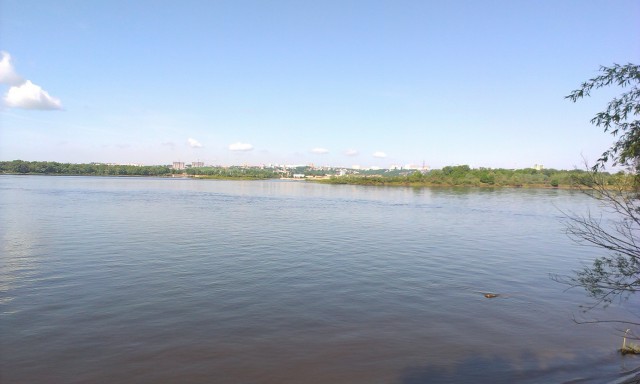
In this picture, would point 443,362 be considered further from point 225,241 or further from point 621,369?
point 225,241

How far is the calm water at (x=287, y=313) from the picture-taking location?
904 cm

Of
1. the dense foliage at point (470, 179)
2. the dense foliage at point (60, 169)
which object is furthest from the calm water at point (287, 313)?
the dense foliage at point (60, 169)

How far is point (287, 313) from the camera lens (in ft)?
40.3

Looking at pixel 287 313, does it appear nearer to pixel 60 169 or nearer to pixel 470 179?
pixel 470 179

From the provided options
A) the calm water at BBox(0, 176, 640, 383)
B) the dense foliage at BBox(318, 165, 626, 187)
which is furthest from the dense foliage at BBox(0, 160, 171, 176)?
the calm water at BBox(0, 176, 640, 383)

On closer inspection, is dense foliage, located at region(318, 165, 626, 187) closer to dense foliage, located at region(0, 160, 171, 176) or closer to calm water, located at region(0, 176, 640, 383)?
calm water, located at region(0, 176, 640, 383)

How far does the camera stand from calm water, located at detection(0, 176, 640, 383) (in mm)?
9039

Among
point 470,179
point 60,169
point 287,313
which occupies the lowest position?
point 287,313

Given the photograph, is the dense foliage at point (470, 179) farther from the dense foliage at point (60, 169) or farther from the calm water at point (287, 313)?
the dense foliage at point (60, 169)

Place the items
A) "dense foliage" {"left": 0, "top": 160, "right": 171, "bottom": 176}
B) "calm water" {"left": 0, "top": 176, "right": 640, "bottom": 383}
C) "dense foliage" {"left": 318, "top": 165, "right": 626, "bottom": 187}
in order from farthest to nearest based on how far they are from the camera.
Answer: "dense foliage" {"left": 0, "top": 160, "right": 171, "bottom": 176} → "dense foliage" {"left": 318, "top": 165, "right": 626, "bottom": 187} → "calm water" {"left": 0, "top": 176, "right": 640, "bottom": 383}

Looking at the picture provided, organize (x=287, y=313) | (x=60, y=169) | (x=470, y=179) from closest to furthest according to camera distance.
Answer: (x=287, y=313), (x=470, y=179), (x=60, y=169)

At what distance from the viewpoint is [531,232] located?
32562 millimetres

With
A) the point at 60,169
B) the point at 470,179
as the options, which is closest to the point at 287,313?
the point at 470,179

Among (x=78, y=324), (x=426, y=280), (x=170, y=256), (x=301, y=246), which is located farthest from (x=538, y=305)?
(x=170, y=256)
